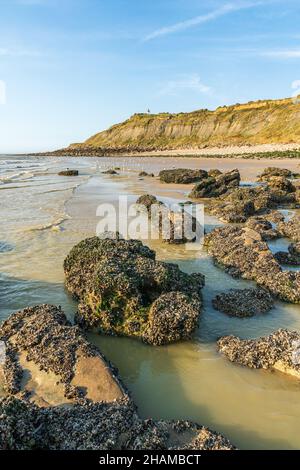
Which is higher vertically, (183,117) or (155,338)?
(183,117)

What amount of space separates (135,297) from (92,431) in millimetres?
2477

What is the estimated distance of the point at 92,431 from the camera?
10.8ft

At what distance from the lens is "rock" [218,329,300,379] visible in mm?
4623

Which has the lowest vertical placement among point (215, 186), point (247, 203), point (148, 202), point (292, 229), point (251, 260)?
A: point (251, 260)

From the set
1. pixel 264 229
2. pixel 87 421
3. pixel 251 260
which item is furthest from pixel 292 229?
pixel 87 421

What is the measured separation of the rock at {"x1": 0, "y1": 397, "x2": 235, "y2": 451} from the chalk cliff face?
59844 mm

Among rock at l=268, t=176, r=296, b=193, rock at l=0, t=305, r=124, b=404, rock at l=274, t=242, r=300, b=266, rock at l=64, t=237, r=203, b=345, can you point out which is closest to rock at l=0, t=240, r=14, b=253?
rock at l=64, t=237, r=203, b=345

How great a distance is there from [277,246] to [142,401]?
7.02 m

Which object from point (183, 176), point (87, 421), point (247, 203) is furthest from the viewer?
point (183, 176)

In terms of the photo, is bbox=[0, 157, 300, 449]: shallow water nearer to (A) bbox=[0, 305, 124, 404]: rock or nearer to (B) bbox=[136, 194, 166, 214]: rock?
(A) bbox=[0, 305, 124, 404]: rock

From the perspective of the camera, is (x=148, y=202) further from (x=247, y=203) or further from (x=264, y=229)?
(x=264, y=229)
